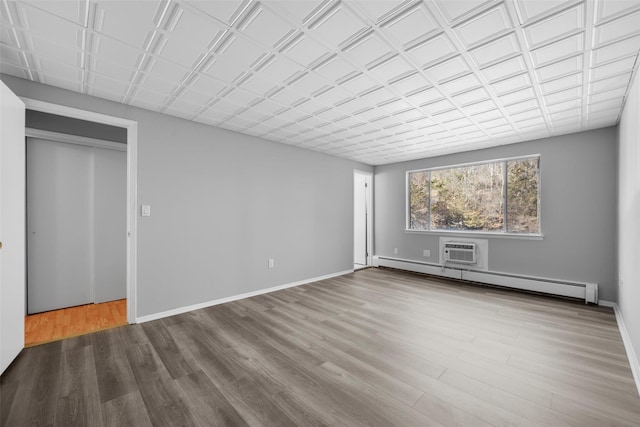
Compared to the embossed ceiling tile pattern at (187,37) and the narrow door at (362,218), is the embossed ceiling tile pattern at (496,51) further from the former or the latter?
the narrow door at (362,218)

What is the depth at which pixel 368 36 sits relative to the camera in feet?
6.02

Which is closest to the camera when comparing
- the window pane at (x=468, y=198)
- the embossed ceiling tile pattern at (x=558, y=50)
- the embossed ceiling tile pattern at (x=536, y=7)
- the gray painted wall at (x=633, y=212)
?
the embossed ceiling tile pattern at (x=536, y=7)

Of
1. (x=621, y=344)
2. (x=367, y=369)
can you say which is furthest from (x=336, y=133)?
(x=621, y=344)

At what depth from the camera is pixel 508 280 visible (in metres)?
4.43

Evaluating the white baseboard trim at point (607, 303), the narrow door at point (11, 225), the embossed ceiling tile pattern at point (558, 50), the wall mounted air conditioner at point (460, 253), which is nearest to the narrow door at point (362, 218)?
the wall mounted air conditioner at point (460, 253)

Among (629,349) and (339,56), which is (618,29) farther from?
(629,349)

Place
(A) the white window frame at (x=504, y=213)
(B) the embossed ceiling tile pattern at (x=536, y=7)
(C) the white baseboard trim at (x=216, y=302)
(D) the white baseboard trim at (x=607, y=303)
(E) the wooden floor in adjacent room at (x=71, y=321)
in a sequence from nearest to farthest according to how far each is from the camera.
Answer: (B) the embossed ceiling tile pattern at (x=536, y=7), (E) the wooden floor in adjacent room at (x=71, y=321), (C) the white baseboard trim at (x=216, y=302), (D) the white baseboard trim at (x=607, y=303), (A) the white window frame at (x=504, y=213)

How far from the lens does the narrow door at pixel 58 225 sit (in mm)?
3318

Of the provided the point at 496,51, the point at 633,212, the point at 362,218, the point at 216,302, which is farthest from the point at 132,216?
the point at 633,212

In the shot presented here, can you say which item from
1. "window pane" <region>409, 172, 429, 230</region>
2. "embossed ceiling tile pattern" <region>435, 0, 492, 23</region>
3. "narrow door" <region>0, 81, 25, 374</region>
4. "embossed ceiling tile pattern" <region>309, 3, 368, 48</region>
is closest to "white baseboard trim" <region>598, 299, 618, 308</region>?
"window pane" <region>409, 172, 429, 230</region>

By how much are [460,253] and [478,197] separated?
3.71ft

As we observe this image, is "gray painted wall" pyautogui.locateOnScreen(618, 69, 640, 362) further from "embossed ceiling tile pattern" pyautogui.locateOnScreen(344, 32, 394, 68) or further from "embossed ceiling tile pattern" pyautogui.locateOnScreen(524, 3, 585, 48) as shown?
"embossed ceiling tile pattern" pyautogui.locateOnScreen(344, 32, 394, 68)

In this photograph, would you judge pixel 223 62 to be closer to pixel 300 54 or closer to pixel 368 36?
pixel 300 54

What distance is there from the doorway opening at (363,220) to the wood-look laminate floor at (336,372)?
10.1 feet
